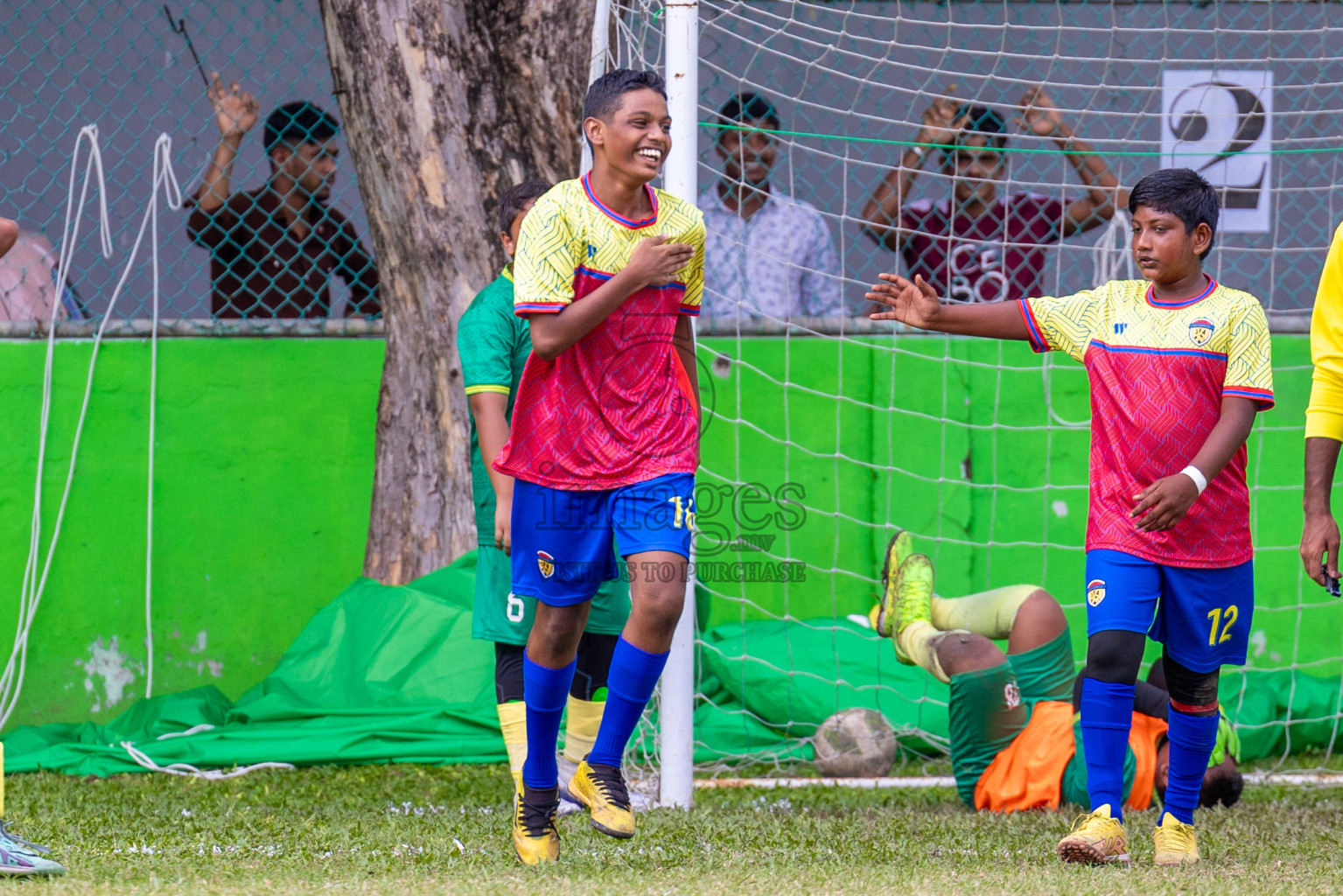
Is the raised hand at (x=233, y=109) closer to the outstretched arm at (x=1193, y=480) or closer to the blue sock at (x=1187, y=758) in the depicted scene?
the outstretched arm at (x=1193, y=480)

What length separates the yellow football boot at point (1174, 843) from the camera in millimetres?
3363

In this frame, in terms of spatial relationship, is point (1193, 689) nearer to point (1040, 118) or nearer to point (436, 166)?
point (1040, 118)

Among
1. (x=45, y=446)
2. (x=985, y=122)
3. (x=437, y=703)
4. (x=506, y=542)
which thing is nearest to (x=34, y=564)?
(x=45, y=446)

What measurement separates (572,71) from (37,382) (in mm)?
2592

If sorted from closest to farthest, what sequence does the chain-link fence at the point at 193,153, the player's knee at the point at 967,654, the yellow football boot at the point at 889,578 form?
1. the player's knee at the point at 967,654
2. the yellow football boot at the point at 889,578
3. the chain-link fence at the point at 193,153

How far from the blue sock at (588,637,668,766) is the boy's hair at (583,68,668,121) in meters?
1.24

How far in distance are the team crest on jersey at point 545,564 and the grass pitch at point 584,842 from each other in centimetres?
66

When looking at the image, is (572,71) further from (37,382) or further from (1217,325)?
(1217,325)

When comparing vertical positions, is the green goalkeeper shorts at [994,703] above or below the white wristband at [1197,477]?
below

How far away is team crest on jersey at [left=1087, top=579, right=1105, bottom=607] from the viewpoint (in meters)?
3.42

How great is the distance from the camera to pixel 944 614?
16.1 ft

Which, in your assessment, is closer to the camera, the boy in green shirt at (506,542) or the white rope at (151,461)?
the boy in green shirt at (506,542)

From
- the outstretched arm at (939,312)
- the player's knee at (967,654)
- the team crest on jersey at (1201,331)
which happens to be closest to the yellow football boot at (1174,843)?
the player's knee at (967,654)

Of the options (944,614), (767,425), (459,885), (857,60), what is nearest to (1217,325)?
(944,614)
